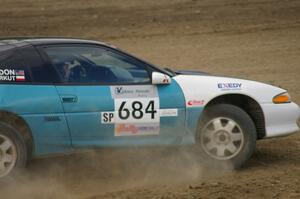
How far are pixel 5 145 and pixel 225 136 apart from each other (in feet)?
7.89

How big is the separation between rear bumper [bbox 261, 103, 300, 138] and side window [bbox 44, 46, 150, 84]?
1471mm

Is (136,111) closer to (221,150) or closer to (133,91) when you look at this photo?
(133,91)

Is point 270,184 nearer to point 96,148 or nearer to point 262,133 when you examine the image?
point 262,133

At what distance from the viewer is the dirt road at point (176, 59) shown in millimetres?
7109

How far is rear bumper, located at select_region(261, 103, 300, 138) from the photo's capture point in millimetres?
7992

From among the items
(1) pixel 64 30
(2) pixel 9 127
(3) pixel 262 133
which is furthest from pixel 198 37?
(2) pixel 9 127

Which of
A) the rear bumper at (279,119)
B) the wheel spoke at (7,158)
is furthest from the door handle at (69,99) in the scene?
the rear bumper at (279,119)

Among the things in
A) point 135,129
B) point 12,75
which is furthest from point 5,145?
point 135,129

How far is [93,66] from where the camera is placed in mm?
7562

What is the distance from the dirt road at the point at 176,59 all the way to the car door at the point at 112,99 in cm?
35

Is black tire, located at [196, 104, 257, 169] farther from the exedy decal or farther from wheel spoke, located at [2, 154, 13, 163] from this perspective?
wheel spoke, located at [2, 154, 13, 163]

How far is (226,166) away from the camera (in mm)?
7816

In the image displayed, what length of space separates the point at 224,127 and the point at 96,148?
1457mm

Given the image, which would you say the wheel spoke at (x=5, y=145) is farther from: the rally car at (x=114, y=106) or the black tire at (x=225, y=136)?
the black tire at (x=225, y=136)
